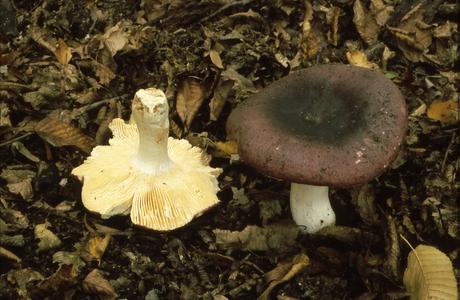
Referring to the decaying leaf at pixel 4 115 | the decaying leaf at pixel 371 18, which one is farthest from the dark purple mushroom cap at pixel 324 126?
the decaying leaf at pixel 4 115

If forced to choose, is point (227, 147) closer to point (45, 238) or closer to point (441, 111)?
point (45, 238)

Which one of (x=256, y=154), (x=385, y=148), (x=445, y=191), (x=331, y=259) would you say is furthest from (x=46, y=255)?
(x=445, y=191)

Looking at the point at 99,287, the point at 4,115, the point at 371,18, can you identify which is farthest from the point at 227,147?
the point at 371,18

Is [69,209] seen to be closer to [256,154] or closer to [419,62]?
[256,154]

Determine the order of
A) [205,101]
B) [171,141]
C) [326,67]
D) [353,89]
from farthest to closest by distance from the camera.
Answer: [205,101] < [171,141] < [326,67] < [353,89]

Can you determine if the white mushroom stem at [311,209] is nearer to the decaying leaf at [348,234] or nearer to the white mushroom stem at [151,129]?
the decaying leaf at [348,234]
